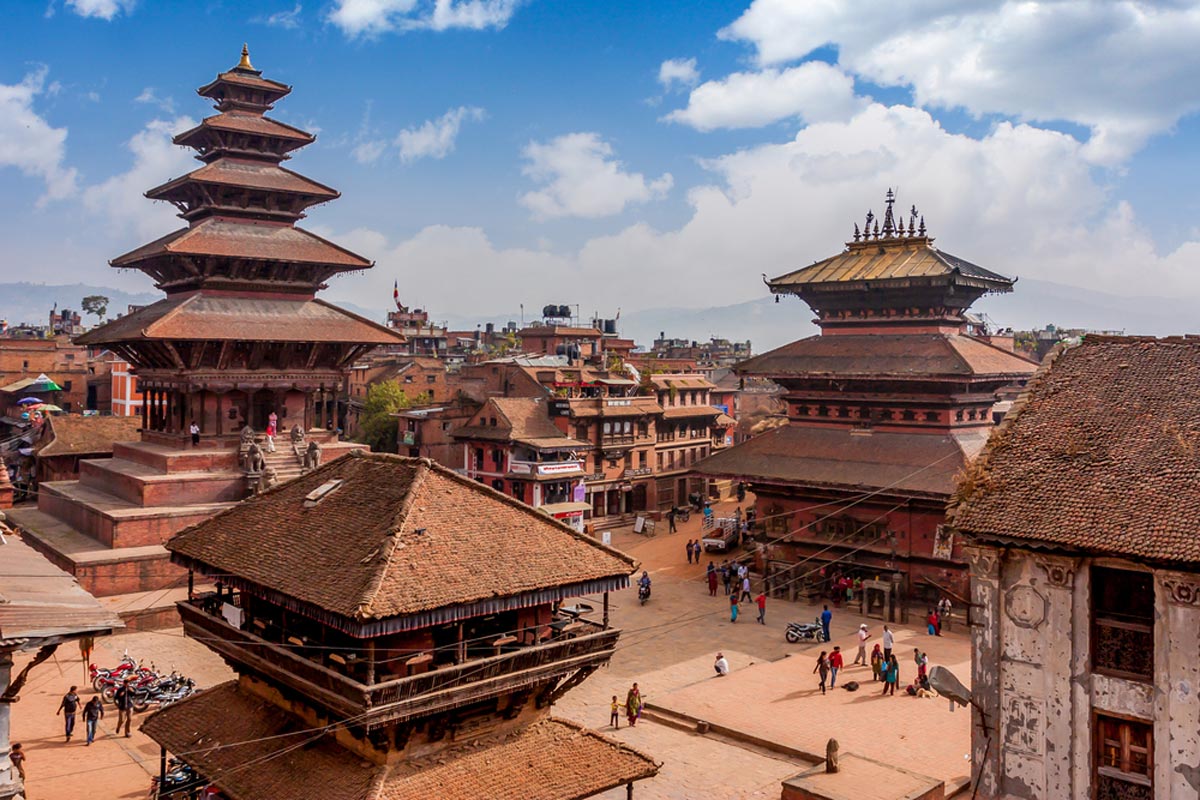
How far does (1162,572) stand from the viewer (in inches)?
586

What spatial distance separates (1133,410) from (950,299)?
26896 millimetres

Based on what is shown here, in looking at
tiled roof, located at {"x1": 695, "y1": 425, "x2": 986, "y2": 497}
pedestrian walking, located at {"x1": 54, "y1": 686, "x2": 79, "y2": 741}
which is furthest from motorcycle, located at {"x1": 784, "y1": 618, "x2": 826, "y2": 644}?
pedestrian walking, located at {"x1": 54, "y1": 686, "x2": 79, "y2": 741}

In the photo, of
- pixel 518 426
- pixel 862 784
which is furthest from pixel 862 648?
pixel 518 426

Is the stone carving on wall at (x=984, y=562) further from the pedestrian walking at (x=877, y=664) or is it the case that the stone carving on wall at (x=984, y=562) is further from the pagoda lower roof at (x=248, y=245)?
the pagoda lower roof at (x=248, y=245)

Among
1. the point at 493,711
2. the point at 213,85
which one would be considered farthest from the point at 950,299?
the point at 213,85

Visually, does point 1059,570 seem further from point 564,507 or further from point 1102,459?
point 564,507

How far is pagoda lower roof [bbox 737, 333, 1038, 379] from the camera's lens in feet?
133

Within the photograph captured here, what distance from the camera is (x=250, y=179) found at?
45469 millimetres

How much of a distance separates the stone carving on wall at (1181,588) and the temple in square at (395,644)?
29.8 ft

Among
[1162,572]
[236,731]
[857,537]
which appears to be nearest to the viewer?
[1162,572]

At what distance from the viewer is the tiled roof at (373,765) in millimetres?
15930

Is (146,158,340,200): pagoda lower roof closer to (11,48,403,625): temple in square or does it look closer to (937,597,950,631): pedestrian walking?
(11,48,403,625): temple in square

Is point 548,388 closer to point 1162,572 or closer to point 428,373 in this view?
point 428,373

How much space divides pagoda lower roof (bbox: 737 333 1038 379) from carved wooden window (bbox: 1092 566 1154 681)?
2488 cm
